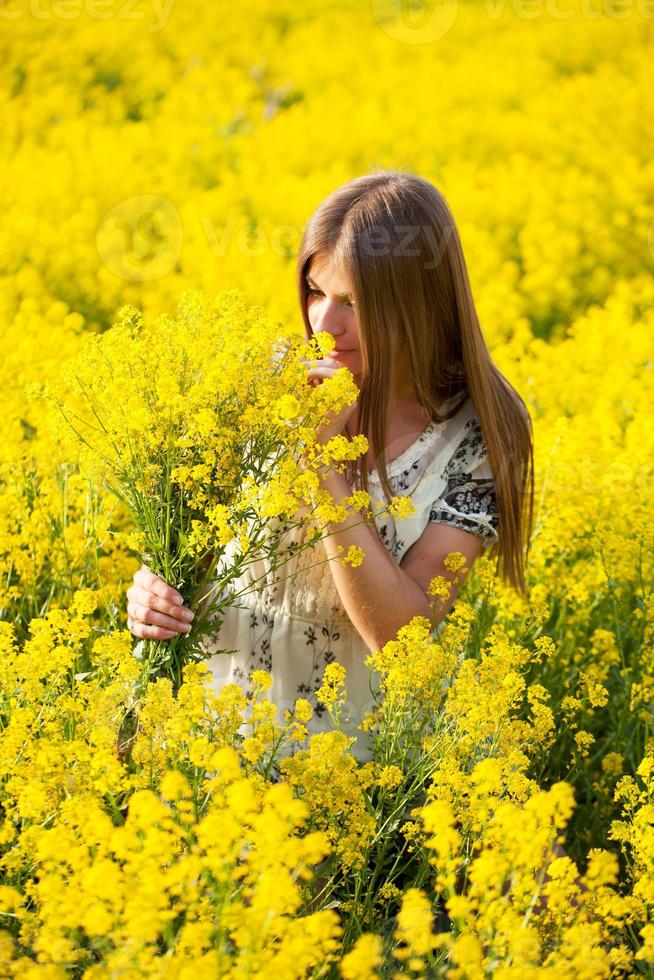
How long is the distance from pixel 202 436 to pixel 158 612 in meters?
0.30

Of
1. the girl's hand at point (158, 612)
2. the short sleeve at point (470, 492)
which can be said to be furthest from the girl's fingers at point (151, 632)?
the short sleeve at point (470, 492)

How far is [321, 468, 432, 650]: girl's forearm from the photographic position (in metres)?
1.95

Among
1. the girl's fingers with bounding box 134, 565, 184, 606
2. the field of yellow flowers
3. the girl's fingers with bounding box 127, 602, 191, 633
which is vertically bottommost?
the field of yellow flowers

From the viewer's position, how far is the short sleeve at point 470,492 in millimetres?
2260

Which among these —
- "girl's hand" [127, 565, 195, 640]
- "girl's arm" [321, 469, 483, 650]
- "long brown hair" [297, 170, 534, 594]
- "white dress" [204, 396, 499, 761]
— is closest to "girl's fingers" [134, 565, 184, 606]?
→ "girl's hand" [127, 565, 195, 640]

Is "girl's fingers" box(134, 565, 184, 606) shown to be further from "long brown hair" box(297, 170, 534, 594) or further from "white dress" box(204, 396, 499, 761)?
"long brown hair" box(297, 170, 534, 594)

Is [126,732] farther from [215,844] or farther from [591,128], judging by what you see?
[591,128]

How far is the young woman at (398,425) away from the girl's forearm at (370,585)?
0.02 meters

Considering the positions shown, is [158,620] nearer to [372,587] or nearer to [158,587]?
[158,587]

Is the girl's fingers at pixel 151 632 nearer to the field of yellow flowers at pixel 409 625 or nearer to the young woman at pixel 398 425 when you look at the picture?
the field of yellow flowers at pixel 409 625

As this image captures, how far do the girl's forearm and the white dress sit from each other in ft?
0.74

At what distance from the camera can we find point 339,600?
Result: 225cm

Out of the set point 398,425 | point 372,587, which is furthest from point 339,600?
point 398,425

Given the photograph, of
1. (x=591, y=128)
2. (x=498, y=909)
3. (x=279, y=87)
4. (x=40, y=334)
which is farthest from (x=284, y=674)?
(x=279, y=87)
